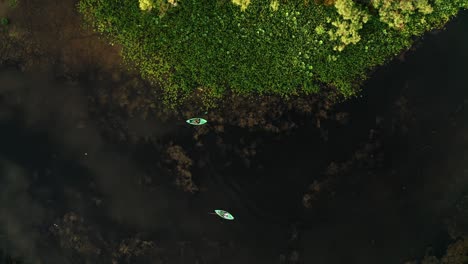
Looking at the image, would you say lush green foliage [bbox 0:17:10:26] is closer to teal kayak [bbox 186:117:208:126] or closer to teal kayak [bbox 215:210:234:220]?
teal kayak [bbox 186:117:208:126]

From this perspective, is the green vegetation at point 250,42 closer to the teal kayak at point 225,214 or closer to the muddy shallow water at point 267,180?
the muddy shallow water at point 267,180

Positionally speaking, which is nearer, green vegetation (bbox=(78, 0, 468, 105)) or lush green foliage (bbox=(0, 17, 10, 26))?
green vegetation (bbox=(78, 0, 468, 105))

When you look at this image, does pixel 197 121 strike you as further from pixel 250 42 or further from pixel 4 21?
pixel 4 21

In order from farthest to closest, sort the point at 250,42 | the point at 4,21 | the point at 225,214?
the point at 4,21 → the point at 225,214 → the point at 250,42

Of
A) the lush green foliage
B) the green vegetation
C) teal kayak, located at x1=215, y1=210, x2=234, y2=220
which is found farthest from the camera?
the lush green foliage

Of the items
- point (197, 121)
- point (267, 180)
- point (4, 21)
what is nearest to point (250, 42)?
point (197, 121)

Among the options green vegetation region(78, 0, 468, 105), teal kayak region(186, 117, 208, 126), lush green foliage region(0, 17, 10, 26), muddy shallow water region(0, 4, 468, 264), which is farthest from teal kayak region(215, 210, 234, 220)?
lush green foliage region(0, 17, 10, 26)
